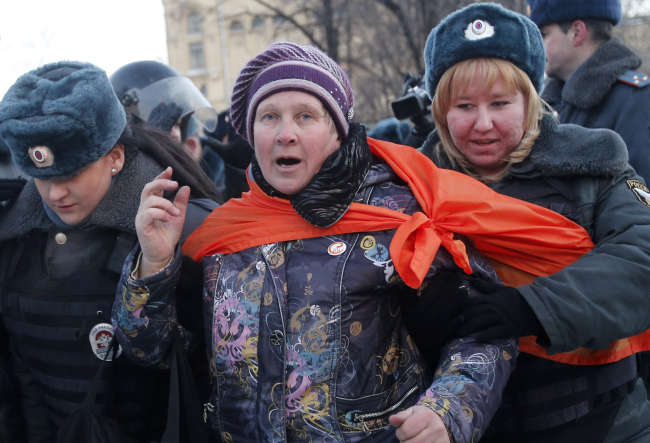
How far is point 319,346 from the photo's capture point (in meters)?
1.80

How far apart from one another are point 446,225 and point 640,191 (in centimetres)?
72

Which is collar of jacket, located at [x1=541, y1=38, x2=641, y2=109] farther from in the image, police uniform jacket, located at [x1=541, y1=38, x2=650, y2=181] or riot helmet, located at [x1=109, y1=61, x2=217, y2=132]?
riot helmet, located at [x1=109, y1=61, x2=217, y2=132]

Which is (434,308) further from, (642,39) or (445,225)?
(642,39)

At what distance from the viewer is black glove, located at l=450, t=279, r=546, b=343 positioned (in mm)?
1769

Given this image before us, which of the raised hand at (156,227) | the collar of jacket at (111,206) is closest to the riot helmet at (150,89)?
the collar of jacket at (111,206)

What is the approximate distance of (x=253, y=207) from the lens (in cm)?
213

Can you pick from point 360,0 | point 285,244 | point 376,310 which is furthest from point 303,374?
point 360,0

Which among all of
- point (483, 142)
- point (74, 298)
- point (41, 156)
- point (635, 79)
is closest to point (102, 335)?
point (74, 298)

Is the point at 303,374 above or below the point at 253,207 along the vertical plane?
below

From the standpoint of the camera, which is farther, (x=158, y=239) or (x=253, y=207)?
(x=253, y=207)

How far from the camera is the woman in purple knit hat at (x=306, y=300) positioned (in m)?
1.79

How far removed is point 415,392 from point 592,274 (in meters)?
0.68

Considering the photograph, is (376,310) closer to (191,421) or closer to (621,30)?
(191,421)

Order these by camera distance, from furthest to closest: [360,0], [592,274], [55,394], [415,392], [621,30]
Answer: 1. [621,30]
2. [360,0]
3. [55,394]
4. [415,392]
5. [592,274]
